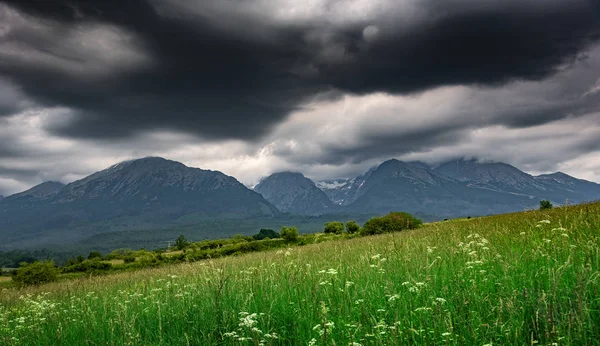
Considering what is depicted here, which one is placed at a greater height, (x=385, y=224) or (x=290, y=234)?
(x=385, y=224)

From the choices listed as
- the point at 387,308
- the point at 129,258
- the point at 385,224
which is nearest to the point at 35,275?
the point at 129,258

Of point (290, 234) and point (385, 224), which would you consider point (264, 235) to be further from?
point (385, 224)

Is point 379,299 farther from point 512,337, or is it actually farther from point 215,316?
point 215,316

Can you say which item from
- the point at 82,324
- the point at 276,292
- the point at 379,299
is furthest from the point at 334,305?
the point at 82,324

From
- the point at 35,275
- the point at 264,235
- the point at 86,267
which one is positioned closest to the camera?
the point at 35,275

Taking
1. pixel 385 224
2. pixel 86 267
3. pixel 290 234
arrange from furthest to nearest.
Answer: pixel 290 234 < pixel 385 224 < pixel 86 267

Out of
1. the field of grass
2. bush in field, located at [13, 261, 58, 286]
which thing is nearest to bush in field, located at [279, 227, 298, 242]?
bush in field, located at [13, 261, 58, 286]

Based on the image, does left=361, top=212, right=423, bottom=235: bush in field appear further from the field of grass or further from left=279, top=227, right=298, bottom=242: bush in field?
the field of grass

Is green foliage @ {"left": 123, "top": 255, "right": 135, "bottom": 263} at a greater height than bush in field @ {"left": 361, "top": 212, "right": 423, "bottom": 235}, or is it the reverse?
bush in field @ {"left": 361, "top": 212, "right": 423, "bottom": 235}

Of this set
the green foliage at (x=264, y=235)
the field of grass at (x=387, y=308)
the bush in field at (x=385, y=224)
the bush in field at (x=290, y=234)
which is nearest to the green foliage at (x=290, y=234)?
the bush in field at (x=290, y=234)

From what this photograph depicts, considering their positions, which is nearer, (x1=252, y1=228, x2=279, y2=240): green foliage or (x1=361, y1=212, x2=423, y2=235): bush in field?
(x1=361, y1=212, x2=423, y2=235): bush in field

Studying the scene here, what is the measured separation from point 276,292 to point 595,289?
5779 mm

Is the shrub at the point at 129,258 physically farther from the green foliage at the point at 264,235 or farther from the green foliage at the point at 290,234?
the green foliage at the point at 264,235

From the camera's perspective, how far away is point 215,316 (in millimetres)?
7086
